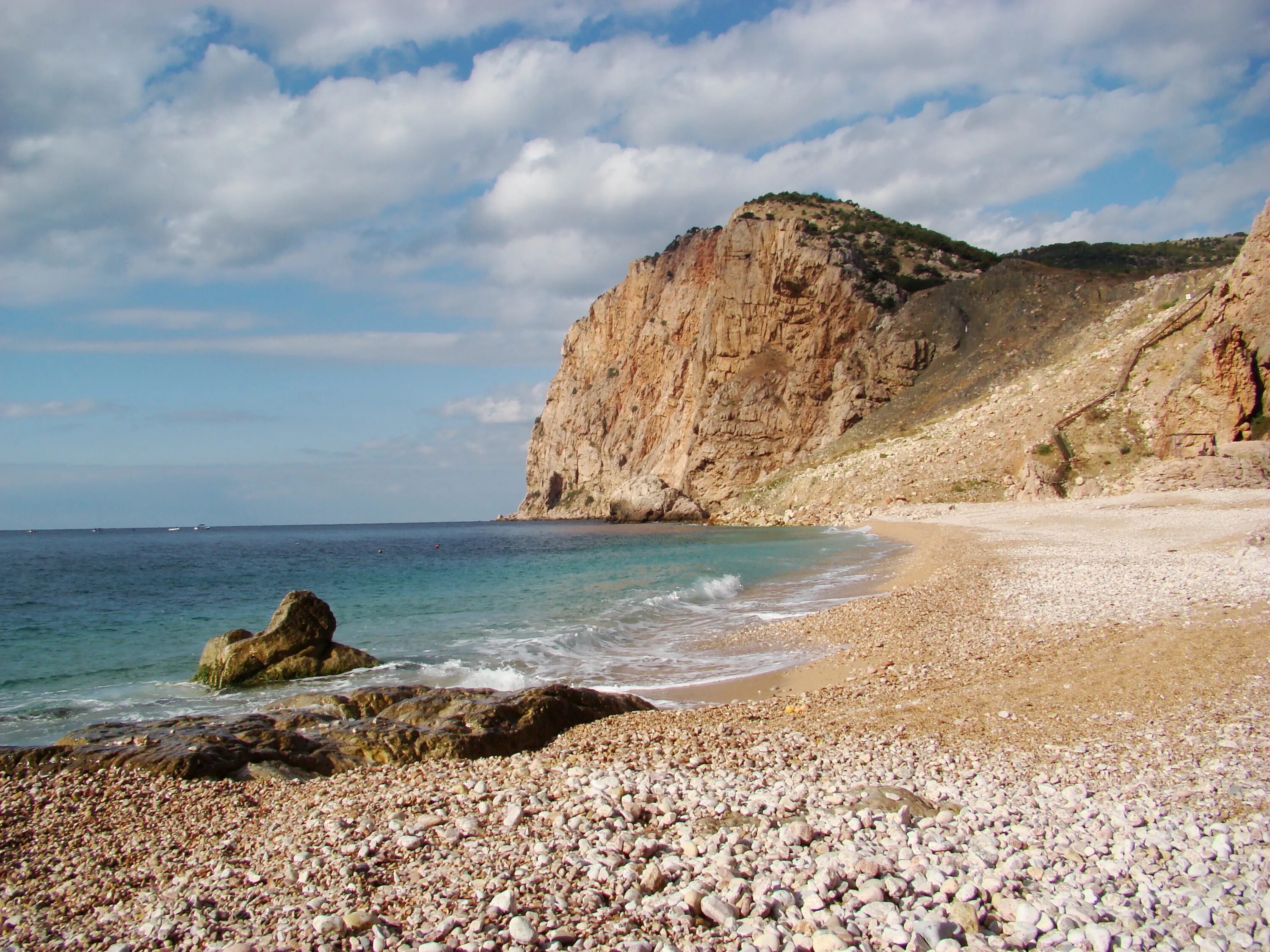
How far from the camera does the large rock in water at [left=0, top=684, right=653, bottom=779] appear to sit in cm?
563

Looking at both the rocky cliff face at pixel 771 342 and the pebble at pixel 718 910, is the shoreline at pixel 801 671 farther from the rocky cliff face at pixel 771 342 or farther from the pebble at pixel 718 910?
the rocky cliff face at pixel 771 342

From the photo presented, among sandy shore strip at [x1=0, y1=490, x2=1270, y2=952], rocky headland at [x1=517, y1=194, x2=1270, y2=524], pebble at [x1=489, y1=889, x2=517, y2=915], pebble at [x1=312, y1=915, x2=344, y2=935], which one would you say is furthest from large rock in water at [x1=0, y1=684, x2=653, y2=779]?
rocky headland at [x1=517, y1=194, x2=1270, y2=524]

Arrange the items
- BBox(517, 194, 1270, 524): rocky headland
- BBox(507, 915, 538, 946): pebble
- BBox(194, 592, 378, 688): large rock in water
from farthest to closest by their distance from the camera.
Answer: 1. BBox(517, 194, 1270, 524): rocky headland
2. BBox(194, 592, 378, 688): large rock in water
3. BBox(507, 915, 538, 946): pebble

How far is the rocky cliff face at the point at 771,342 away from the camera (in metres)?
53.7

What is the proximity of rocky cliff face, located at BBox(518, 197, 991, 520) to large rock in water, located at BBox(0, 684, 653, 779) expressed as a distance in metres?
48.1

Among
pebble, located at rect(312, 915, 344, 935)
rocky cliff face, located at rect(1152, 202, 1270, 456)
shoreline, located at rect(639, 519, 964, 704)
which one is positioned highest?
rocky cliff face, located at rect(1152, 202, 1270, 456)

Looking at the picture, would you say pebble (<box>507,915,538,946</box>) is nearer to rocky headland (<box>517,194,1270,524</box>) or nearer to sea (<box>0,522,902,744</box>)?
sea (<box>0,522,902,744</box>)

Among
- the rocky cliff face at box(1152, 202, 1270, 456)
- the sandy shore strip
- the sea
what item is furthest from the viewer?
the rocky cliff face at box(1152, 202, 1270, 456)

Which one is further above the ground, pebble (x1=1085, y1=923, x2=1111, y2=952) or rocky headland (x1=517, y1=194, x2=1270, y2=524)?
rocky headland (x1=517, y1=194, x2=1270, y2=524)

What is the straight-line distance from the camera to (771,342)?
5734cm

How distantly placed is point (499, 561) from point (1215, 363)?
29.6 meters

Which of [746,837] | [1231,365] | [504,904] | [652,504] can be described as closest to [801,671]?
[746,837]

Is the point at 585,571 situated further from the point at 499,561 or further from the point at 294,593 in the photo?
the point at 294,593

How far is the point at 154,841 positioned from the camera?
167 inches
